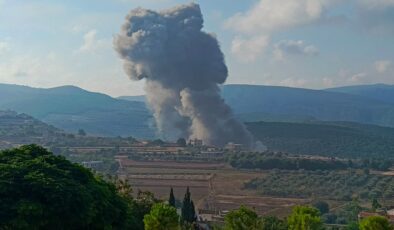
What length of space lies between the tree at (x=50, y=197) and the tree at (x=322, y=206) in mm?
35935

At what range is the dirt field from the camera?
5831 centimetres

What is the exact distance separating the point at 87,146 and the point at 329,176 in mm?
38756

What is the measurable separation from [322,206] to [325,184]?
11541mm

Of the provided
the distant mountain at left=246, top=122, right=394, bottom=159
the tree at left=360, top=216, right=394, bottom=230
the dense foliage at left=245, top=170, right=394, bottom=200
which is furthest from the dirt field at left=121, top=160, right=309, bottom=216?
the distant mountain at left=246, top=122, right=394, bottom=159

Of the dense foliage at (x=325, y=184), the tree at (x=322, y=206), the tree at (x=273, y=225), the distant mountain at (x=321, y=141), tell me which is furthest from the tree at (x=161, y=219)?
the distant mountain at (x=321, y=141)

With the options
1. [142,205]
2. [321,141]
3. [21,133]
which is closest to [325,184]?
[142,205]

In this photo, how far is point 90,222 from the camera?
20453 millimetres

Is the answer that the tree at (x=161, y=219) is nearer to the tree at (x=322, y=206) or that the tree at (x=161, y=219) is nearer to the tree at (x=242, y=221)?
the tree at (x=242, y=221)

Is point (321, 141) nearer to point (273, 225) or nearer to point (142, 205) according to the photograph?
point (273, 225)

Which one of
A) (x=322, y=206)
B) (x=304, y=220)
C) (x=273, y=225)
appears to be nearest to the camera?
(x=304, y=220)

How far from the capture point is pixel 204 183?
226ft

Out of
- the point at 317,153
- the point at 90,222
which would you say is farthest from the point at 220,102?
the point at 90,222

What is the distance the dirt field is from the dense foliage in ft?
7.06

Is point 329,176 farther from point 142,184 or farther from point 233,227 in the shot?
point 233,227
